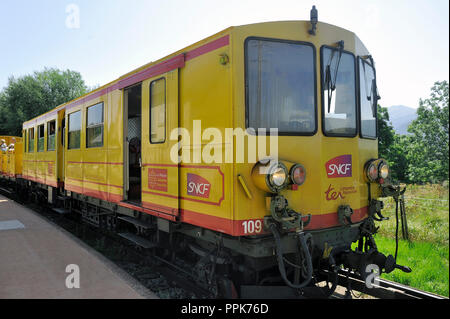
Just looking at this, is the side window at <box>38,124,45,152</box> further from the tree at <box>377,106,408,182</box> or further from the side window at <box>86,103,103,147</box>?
the tree at <box>377,106,408,182</box>

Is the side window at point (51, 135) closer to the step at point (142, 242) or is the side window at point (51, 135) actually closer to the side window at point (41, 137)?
the side window at point (41, 137)

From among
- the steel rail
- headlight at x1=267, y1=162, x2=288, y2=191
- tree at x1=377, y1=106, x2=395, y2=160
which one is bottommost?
the steel rail

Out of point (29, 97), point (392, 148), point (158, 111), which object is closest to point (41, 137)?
point (158, 111)

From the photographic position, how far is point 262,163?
141 inches

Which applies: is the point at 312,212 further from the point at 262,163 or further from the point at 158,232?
the point at 158,232

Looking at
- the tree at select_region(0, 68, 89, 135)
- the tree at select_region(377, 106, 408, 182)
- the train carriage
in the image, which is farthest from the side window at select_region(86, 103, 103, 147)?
the tree at select_region(377, 106, 408, 182)

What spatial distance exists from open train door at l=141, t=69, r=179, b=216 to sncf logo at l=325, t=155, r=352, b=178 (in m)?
1.84

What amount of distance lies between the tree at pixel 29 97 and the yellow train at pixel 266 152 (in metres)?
31.7

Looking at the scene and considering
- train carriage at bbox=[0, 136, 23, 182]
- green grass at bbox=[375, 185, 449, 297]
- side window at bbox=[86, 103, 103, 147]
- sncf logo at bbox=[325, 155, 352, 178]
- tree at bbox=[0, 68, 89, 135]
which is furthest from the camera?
tree at bbox=[0, 68, 89, 135]

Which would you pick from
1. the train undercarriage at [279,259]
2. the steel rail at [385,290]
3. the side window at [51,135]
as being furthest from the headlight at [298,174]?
the side window at [51,135]

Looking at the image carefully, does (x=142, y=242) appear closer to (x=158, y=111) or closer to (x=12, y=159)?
(x=158, y=111)

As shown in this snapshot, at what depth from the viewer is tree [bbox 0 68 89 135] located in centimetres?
3184

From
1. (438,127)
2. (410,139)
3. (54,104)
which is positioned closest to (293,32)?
(54,104)
